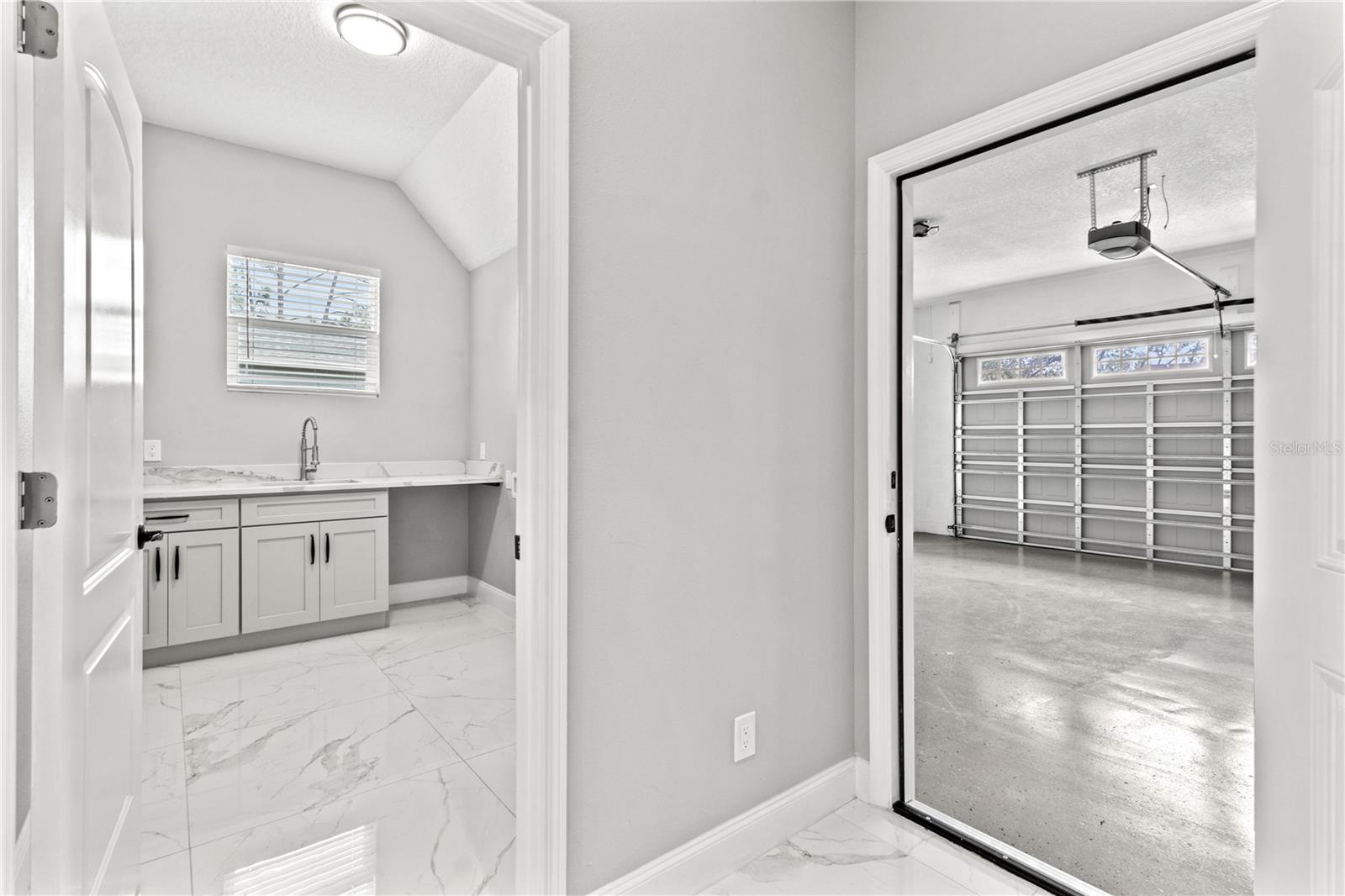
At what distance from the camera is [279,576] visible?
361 cm

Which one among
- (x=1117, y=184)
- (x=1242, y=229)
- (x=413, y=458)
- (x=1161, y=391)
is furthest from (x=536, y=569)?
(x=1161, y=391)

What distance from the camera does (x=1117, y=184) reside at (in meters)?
4.29

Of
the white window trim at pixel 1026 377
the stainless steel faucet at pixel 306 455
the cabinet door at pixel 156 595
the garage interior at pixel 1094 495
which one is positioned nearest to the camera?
the garage interior at pixel 1094 495

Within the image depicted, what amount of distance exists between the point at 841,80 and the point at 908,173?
15.2 inches

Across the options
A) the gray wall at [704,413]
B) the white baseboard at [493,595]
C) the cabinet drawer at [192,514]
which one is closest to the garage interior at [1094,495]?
the gray wall at [704,413]

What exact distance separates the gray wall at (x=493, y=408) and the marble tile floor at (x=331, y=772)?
942 millimetres

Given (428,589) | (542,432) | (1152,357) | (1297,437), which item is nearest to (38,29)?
(542,432)

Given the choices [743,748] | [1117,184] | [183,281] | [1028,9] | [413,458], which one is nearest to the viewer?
[1028,9]

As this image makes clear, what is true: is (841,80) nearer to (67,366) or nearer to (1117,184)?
(67,366)

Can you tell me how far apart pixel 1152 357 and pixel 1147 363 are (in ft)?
0.23

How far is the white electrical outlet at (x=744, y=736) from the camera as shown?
182 cm

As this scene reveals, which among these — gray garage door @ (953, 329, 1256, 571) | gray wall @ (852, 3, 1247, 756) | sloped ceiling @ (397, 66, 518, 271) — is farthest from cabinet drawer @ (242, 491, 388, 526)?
gray garage door @ (953, 329, 1256, 571)

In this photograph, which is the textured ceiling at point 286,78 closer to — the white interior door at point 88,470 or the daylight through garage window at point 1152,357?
the white interior door at point 88,470

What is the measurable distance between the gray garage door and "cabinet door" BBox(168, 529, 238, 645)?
7.51m
